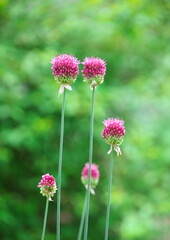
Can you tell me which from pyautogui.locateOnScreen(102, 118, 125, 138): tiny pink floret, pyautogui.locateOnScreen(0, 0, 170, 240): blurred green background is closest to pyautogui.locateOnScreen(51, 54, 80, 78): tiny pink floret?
pyautogui.locateOnScreen(102, 118, 125, 138): tiny pink floret

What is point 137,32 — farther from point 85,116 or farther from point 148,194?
point 148,194

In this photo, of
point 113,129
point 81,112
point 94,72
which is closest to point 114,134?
point 113,129

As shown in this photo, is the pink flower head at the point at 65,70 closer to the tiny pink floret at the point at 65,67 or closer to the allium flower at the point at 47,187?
the tiny pink floret at the point at 65,67

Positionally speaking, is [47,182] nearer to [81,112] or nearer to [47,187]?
[47,187]

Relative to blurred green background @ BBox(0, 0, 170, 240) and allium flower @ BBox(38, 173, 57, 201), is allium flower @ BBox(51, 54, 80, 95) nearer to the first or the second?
allium flower @ BBox(38, 173, 57, 201)

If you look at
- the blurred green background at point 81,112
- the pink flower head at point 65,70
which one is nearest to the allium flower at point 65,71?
the pink flower head at point 65,70
